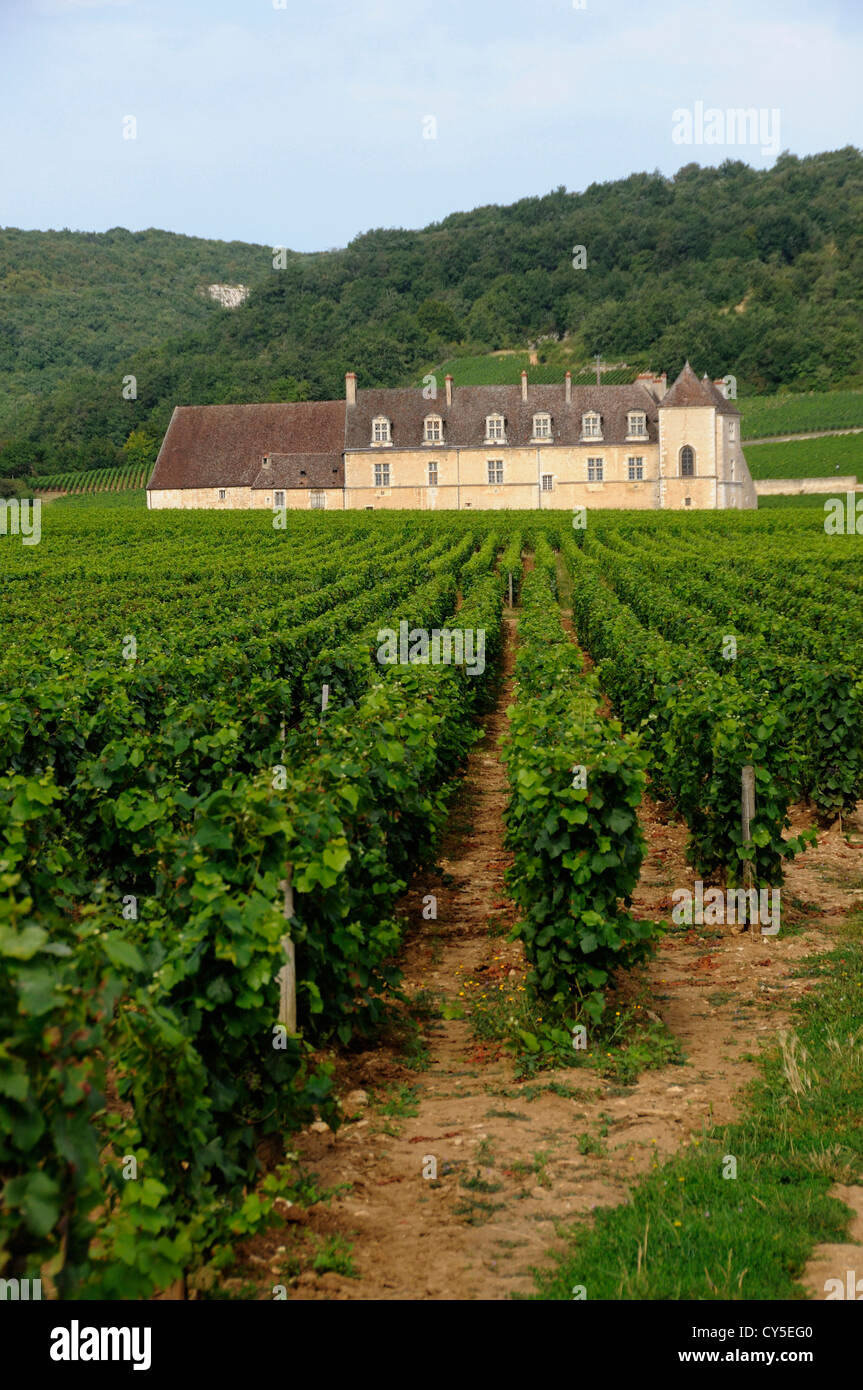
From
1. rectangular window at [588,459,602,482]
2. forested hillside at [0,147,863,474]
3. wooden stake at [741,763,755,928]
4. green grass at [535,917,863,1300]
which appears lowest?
green grass at [535,917,863,1300]

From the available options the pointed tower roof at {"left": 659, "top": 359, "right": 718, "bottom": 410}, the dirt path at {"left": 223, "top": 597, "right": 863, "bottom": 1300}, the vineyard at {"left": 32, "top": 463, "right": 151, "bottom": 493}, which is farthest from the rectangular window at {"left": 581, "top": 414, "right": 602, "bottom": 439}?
the dirt path at {"left": 223, "top": 597, "right": 863, "bottom": 1300}

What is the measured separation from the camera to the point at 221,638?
1488cm

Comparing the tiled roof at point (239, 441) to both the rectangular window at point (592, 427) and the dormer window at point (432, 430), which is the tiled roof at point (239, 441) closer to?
the dormer window at point (432, 430)

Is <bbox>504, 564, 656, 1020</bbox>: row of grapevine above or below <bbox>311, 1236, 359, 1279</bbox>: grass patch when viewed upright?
above

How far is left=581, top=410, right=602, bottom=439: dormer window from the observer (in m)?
65.5

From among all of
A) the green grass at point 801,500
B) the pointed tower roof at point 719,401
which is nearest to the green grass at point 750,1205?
the green grass at point 801,500

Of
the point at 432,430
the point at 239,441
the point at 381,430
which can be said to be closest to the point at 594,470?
the point at 432,430

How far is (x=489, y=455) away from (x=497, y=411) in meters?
2.98

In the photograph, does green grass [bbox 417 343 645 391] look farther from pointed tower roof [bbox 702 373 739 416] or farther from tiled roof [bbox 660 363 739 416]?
tiled roof [bbox 660 363 739 416]

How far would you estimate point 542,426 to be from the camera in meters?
66.3

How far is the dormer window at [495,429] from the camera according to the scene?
216ft

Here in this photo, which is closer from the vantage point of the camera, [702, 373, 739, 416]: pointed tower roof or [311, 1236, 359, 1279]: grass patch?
[311, 1236, 359, 1279]: grass patch

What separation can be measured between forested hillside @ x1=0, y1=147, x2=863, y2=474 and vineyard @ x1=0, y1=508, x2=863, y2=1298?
252ft

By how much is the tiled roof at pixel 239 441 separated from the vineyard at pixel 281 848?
4940cm
